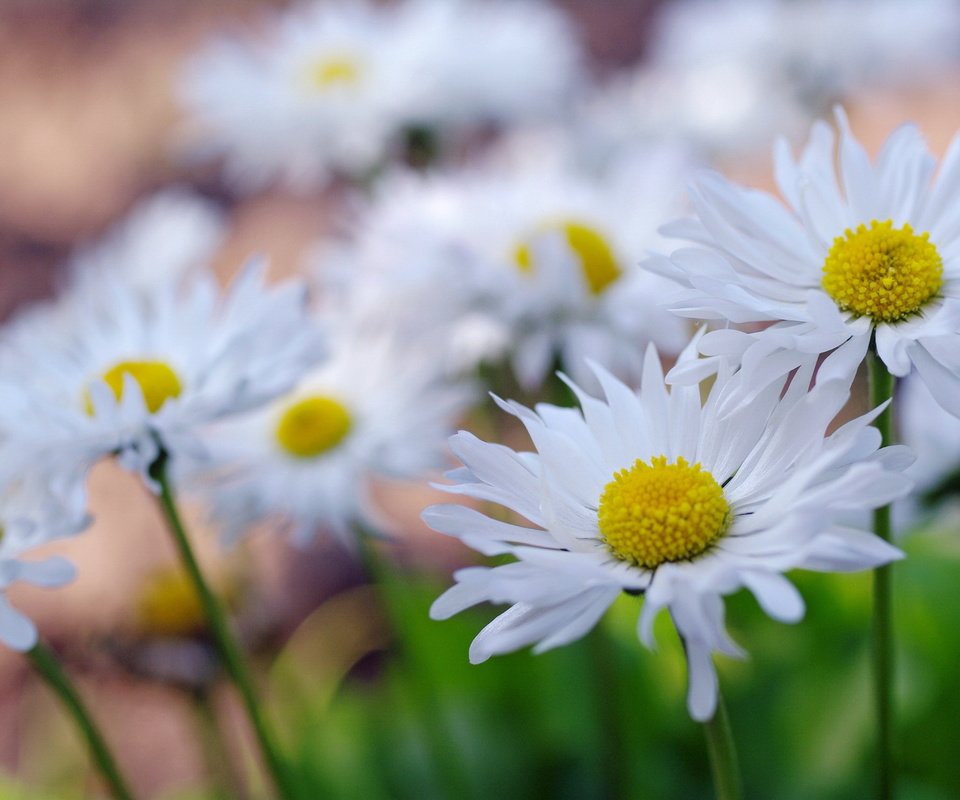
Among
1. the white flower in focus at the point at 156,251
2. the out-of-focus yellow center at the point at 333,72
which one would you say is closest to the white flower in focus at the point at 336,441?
the white flower in focus at the point at 156,251

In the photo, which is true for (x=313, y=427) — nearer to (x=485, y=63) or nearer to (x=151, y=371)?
(x=151, y=371)

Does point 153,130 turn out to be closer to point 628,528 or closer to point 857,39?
point 857,39

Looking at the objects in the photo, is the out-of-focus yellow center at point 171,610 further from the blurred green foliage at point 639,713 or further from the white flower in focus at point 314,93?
the white flower in focus at point 314,93

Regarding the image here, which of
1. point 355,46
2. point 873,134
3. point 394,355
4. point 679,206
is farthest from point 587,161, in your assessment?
point 873,134

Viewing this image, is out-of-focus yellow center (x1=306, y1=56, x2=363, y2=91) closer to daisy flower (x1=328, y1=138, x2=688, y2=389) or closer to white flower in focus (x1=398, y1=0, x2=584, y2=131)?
white flower in focus (x1=398, y1=0, x2=584, y2=131)

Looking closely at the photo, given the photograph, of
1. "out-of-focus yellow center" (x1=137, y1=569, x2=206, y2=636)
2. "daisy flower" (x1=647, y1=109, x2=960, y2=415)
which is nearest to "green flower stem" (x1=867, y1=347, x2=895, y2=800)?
"daisy flower" (x1=647, y1=109, x2=960, y2=415)

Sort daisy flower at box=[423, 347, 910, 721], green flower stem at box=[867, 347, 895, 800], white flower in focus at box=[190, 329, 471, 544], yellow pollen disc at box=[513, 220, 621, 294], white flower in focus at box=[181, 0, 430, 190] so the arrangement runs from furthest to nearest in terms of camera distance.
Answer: white flower in focus at box=[181, 0, 430, 190] < yellow pollen disc at box=[513, 220, 621, 294] < white flower in focus at box=[190, 329, 471, 544] < green flower stem at box=[867, 347, 895, 800] < daisy flower at box=[423, 347, 910, 721]

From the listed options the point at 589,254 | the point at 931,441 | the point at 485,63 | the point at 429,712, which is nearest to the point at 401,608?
the point at 429,712
